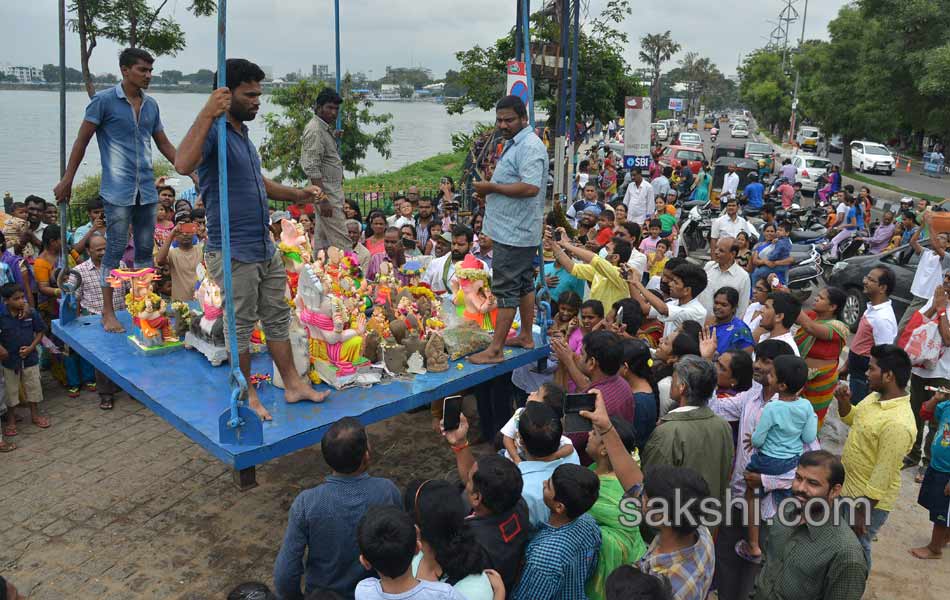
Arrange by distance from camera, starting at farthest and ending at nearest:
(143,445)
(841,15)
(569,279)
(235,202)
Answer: (841,15), (569,279), (143,445), (235,202)

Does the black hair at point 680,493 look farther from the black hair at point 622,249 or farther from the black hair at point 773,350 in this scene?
the black hair at point 622,249

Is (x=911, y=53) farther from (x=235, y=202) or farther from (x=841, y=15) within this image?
(x=235, y=202)

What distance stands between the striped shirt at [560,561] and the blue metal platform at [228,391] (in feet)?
5.21

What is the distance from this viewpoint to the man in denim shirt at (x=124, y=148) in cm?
498

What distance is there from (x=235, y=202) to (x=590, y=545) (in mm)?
2627

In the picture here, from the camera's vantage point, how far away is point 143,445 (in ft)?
19.4

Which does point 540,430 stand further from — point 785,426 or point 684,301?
point 684,301

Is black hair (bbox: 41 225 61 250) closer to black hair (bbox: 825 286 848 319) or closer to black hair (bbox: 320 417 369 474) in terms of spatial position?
black hair (bbox: 320 417 369 474)

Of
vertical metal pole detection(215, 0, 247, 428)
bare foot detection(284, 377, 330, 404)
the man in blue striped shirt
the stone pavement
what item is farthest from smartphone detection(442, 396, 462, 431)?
the stone pavement

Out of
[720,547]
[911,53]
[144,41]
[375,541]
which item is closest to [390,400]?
[375,541]

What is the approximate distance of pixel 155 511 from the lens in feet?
16.4

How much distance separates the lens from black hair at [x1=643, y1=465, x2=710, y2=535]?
108 inches

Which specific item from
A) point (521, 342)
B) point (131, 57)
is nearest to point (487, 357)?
point (521, 342)

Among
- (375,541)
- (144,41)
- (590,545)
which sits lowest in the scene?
(590,545)
